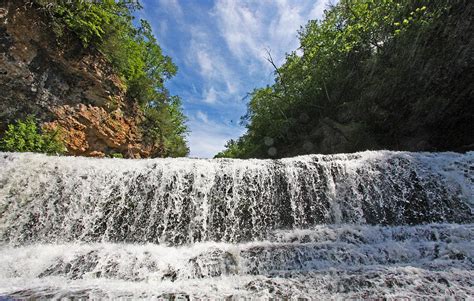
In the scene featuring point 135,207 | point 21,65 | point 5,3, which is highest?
point 5,3

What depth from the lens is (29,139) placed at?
8828 mm

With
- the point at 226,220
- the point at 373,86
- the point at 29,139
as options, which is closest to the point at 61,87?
the point at 29,139

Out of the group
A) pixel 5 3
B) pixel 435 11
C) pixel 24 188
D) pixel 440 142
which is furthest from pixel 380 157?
pixel 5 3

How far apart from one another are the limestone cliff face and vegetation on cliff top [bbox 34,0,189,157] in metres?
0.41

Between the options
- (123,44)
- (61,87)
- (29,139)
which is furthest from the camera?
(123,44)

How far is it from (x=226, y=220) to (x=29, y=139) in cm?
664

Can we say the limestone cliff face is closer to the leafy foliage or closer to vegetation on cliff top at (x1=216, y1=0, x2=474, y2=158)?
the leafy foliage

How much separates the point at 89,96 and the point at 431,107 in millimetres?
12779

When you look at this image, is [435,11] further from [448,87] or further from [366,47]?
[366,47]

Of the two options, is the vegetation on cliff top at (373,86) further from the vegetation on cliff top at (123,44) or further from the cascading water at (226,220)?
the vegetation on cliff top at (123,44)

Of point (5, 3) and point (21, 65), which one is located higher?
point (5, 3)

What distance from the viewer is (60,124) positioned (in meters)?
10.1

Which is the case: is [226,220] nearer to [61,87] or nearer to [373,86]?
[61,87]

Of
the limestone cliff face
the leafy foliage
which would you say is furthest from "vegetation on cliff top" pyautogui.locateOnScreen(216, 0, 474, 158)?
the leafy foliage
